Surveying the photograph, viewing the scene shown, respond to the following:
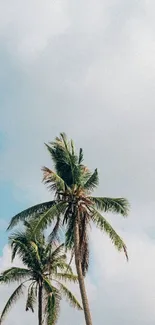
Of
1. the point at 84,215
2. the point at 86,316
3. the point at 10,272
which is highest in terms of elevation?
the point at 84,215

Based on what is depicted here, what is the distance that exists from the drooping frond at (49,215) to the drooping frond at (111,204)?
2121 mm

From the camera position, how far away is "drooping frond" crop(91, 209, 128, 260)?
31.8 meters

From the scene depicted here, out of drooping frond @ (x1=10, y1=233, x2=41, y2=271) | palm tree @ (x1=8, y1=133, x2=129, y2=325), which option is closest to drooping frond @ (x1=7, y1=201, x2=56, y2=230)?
palm tree @ (x1=8, y1=133, x2=129, y2=325)

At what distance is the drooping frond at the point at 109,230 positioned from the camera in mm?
31750

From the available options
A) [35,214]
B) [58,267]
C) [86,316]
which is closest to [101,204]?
[35,214]

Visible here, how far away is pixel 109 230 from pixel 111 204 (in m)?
1.81

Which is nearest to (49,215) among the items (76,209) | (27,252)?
(76,209)

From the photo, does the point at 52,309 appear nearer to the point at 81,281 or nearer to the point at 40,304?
the point at 40,304

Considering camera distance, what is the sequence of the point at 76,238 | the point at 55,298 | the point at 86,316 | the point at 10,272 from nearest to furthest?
1. the point at 86,316
2. the point at 76,238
3. the point at 55,298
4. the point at 10,272

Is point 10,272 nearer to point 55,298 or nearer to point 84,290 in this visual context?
point 55,298

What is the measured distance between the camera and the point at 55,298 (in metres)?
37.9

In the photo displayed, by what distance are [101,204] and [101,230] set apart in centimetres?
171

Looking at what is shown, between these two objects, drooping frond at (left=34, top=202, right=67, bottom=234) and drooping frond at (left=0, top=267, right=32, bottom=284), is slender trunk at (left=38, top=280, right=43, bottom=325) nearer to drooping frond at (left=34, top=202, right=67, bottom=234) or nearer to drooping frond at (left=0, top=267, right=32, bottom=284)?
drooping frond at (left=0, top=267, right=32, bottom=284)

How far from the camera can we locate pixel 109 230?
32.3m
